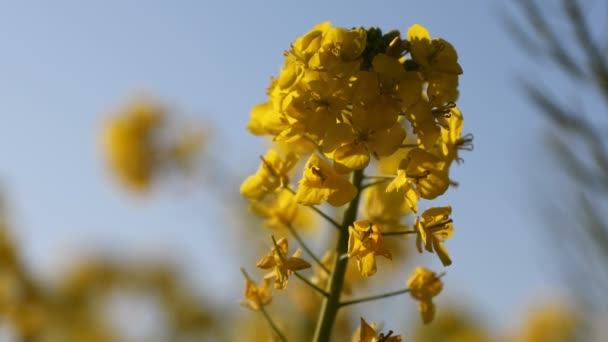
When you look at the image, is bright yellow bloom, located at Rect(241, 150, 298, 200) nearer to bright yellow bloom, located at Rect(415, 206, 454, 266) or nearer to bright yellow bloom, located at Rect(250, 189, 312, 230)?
bright yellow bloom, located at Rect(250, 189, 312, 230)

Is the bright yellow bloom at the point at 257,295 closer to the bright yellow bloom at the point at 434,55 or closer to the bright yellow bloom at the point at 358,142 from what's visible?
the bright yellow bloom at the point at 358,142

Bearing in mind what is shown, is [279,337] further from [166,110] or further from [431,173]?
[166,110]

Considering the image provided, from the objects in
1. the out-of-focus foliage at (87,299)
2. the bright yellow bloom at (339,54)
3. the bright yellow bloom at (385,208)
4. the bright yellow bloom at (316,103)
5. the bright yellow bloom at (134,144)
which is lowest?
the bright yellow bloom at (385,208)

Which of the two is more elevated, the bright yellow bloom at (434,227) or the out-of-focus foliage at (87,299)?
the out-of-focus foliage at (87,299)

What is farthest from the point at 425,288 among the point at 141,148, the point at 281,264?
the point at 141,148

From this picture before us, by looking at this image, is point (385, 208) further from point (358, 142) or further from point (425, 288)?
point (358, 142)

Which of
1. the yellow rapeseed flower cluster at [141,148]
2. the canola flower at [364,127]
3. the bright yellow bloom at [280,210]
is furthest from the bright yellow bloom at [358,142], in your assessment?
the yellow rapeseed flower cluster at [141,148]

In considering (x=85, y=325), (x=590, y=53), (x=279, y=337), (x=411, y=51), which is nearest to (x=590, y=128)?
(x=590, y=53)
